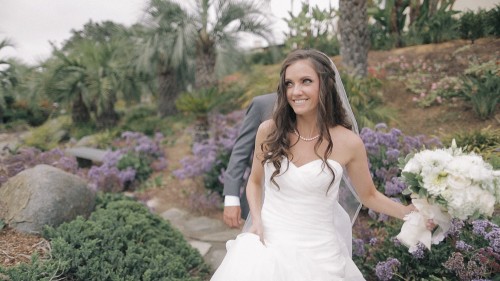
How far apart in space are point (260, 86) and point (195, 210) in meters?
2.91

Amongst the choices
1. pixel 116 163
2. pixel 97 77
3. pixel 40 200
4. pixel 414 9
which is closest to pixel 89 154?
pixel 116 163

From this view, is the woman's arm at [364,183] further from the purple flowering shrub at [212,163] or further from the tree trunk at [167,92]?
the tree trunk at [167,92]

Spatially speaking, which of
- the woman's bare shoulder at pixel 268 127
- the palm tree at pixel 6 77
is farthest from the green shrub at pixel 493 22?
the palm tree at pixel 6 77

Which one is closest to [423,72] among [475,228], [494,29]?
[494,29]

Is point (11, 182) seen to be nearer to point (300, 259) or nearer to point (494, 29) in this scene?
point (300, 259)

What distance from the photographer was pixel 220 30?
11.3m

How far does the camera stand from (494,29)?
866 cm

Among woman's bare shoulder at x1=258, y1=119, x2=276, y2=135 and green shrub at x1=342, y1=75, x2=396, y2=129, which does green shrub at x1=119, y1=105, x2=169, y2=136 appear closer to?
green shrub at x1=342, y1=75, x2=396, y2=129

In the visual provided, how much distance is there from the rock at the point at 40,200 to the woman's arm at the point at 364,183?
8.58 ft

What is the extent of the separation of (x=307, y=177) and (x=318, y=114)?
1.20ft

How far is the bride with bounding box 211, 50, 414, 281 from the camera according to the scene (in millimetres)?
2131

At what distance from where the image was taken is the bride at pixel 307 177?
2.13 m

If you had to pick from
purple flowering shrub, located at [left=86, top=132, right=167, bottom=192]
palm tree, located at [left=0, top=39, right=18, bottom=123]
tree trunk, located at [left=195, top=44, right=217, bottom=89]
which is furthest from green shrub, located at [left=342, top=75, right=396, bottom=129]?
palm tree, located at [left=0, top=39, right=18, bottom=123]

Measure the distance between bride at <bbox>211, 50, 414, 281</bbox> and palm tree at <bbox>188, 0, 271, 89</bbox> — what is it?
362 inches
